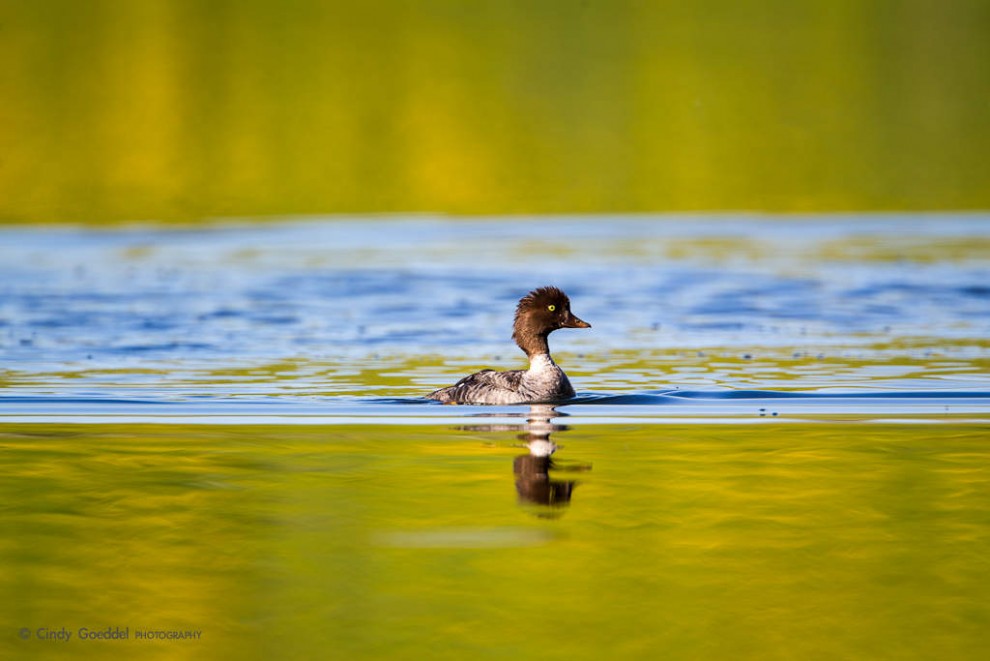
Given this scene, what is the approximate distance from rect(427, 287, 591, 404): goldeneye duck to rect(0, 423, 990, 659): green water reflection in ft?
6.23

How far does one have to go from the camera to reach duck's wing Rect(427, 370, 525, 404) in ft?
43.5

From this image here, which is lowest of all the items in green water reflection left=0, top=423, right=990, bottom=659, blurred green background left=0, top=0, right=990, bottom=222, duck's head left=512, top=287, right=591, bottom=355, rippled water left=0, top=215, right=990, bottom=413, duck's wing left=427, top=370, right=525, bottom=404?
green water reflection left=0, top=423, right=990, bottom=659

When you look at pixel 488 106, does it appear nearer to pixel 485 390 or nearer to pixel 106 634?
pixel 485 390

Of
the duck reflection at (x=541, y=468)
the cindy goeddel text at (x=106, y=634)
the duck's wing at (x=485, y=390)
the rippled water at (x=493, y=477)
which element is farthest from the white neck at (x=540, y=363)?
the cindy goeddel text at (x=106, y=634)

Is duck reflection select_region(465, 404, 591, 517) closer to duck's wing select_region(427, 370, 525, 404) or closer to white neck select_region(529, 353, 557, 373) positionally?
duck's wing select_region(427, 370, 525, 404)

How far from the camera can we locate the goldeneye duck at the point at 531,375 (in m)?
13.3

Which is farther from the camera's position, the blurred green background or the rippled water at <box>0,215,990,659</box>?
the blurred green background

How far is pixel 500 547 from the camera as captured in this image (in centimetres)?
828

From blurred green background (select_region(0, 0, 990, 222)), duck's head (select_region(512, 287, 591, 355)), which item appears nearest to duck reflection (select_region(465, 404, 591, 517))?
duck's head (select_region(512, 287, 591, 355))

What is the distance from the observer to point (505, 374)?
44.1ft

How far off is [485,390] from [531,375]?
41 cm

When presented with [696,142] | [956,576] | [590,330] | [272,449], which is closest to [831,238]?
[590,330]

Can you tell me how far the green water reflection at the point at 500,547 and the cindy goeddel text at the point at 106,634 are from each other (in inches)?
1.6

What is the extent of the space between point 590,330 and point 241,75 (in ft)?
183
